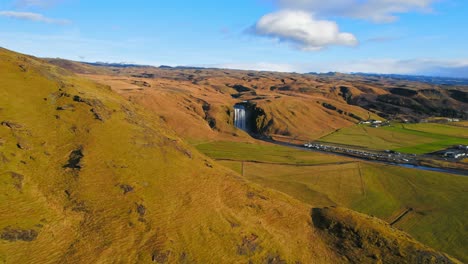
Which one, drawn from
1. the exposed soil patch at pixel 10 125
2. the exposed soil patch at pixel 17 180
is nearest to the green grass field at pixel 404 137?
the exposed soil patch at pixel 10 125

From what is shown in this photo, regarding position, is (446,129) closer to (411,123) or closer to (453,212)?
(411,123)

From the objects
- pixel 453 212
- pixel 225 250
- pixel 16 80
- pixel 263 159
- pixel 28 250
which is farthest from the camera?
pixel 263 159

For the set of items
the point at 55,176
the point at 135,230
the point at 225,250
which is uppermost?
the point at 55,176

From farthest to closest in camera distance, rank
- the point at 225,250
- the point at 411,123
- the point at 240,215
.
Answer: the point at 411,123 < the point at 240,215 < the point at 225,250

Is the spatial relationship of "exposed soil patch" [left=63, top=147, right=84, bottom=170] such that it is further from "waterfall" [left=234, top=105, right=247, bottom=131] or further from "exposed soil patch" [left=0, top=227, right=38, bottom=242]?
"waterfall" [left=234, top=105, right=247, bottom=131]

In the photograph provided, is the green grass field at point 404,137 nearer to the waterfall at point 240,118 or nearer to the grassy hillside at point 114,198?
the waterfall at point 240,118

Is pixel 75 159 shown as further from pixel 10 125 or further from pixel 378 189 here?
pixel 378 189

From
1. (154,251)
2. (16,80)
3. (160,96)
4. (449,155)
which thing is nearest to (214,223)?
(154,251)
